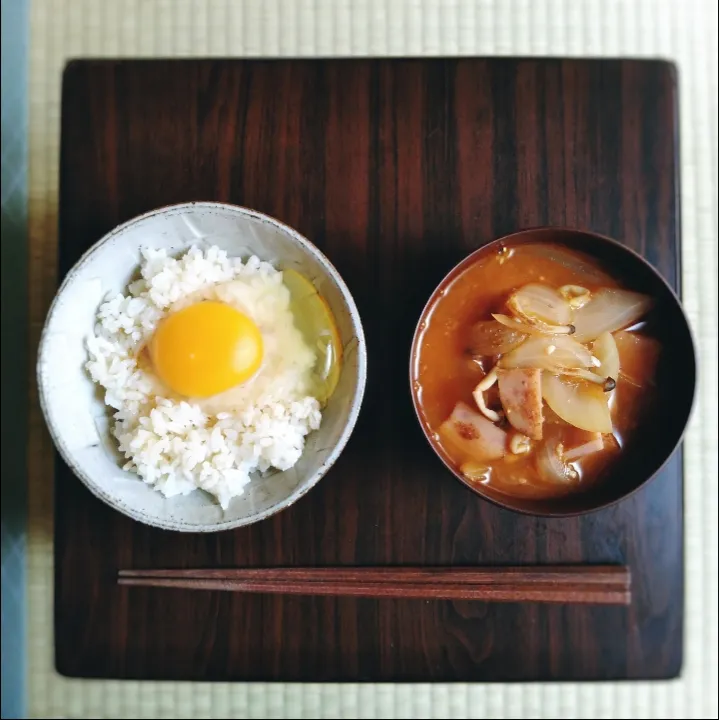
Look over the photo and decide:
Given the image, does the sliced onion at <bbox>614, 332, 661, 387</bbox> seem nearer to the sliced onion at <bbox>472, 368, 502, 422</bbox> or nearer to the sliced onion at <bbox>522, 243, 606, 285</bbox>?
the sliced onion at <bbox>522, 243, 606, 285</bbox>

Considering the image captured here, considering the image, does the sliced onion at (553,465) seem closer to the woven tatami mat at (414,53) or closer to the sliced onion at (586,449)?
the sliced onion at (586,449)

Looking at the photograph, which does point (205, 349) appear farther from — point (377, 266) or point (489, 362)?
point (489, 362)

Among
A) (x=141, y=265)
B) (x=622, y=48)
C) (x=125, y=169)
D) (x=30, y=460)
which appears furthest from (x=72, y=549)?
(x=622, y=48)

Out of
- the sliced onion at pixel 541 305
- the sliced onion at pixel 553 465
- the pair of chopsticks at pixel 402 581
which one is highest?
the sliced onion at pixel 541 305

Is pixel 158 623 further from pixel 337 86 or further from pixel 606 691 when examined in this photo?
pixel 337 86

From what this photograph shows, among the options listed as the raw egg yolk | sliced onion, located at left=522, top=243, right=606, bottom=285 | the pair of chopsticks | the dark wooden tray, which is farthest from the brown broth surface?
the raw egg yolk

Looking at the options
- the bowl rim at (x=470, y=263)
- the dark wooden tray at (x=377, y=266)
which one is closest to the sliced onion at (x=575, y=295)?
the bowl rim at (x=470, y=263)
